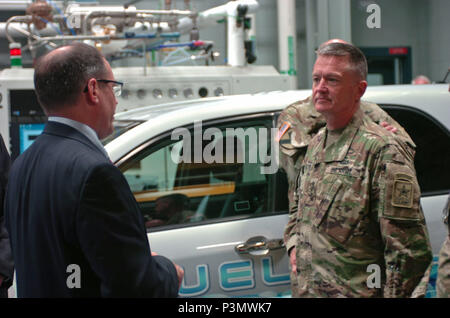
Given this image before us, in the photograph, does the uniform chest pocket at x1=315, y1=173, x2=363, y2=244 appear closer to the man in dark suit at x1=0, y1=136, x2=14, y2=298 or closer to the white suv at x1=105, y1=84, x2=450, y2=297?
the white suv at x1=105, y1=84, x2=450, y2=297

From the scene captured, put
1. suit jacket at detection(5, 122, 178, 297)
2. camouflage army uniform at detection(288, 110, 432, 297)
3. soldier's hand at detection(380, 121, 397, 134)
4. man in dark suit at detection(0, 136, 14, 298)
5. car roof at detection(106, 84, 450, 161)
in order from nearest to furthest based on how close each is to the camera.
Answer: suit jacket at detection(5, 122, 178, 297), camouflage army uniform at detection(288, 110, 432, 297), soldier's hand at detection(380, 121, 397, 134), man in dark suit at detection(0, 136, 14, 298), car roof at detection(106, 84, 450, 161)

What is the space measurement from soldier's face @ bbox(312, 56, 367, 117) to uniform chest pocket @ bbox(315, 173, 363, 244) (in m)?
0.25

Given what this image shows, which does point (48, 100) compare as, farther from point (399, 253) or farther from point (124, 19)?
point (124, 19)

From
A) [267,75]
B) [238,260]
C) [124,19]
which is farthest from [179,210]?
[124,19]

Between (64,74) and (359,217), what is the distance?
1059 millimetres

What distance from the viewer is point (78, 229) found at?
1.37m

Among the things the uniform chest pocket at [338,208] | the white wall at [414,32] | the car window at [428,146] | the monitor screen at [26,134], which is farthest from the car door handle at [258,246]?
the white wall at [414,32]

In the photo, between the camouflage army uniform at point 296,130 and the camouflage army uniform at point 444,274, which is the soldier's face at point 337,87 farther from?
the camouflage army uniform at point 444,274

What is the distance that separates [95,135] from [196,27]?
329 centimetres

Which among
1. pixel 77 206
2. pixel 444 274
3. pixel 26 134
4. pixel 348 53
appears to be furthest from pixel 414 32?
pixel 77 206

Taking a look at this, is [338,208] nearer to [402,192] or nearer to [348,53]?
[402,192]

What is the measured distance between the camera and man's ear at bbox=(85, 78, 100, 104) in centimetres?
152

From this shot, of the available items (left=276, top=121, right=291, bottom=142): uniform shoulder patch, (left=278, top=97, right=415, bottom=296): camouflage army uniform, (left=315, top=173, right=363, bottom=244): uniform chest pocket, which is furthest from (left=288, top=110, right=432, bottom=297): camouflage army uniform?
(left=276, top=121, right=291, bottom=142): uniform shoulder patch

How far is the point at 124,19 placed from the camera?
4473 millimetres
